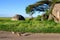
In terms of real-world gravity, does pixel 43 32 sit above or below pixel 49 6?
below

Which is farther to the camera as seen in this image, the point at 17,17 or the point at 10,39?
the point at 17,17

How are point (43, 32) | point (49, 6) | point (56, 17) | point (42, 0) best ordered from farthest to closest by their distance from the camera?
1. point (49, 6)
2. point (42, 0)
3. point (56, 17)
4. point (43, 32)

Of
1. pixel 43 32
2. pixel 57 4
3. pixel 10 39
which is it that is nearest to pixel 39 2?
pixel 57 4

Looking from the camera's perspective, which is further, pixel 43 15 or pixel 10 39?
pixel 43 15

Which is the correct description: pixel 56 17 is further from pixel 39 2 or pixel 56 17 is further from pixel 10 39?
pixel 10 39

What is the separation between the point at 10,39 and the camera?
1227 centimetres

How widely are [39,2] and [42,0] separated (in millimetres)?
499

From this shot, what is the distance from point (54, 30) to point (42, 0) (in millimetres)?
9402

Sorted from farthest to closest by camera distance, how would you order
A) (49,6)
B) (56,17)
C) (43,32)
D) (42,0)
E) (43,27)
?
(49,6) < (42,0) < (56,17) < (43,27) < (43,32)

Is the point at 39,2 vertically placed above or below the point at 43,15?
above

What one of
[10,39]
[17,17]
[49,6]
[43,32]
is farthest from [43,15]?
[10,39]

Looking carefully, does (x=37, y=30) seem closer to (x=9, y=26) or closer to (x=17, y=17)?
(x=9, y=26)

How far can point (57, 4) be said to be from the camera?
→ 2366 centimetres

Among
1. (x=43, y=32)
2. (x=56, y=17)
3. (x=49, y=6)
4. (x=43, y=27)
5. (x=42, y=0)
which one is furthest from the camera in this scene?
(x=49, y=6)
